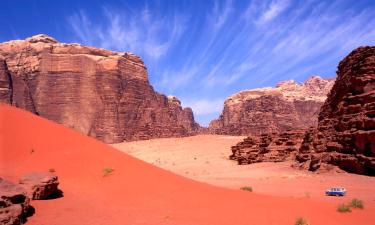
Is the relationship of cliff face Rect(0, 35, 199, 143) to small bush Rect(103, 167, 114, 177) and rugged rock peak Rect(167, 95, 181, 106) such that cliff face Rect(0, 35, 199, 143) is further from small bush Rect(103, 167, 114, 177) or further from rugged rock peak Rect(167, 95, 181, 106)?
small bush Rect(103, 167, 114, 177)

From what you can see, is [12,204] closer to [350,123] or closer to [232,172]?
[350,123]

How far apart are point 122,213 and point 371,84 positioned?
20.6 meters

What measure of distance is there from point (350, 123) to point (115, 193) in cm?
1871

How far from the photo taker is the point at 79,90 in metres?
90.6

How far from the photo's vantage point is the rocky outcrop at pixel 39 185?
839 cm

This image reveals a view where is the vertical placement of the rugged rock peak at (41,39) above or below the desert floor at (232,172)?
above

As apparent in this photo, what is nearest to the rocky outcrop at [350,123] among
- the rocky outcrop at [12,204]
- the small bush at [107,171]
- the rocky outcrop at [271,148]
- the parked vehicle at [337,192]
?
the parked vehicle at [337,192]

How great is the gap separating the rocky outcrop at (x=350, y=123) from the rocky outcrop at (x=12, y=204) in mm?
19234

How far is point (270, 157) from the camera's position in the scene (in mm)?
40062

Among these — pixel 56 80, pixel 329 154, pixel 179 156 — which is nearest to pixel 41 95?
pixel 56 80

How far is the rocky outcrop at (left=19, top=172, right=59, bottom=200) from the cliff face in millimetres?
75311

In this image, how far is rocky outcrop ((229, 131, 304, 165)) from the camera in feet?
130

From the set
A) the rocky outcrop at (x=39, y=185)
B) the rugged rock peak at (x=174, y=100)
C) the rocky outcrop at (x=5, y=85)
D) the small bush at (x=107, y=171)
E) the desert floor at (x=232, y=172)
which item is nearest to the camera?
the rocky outcrop at (x=39, y=185)

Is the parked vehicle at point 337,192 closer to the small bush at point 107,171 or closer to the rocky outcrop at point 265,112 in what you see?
the small bush at point 107,171
